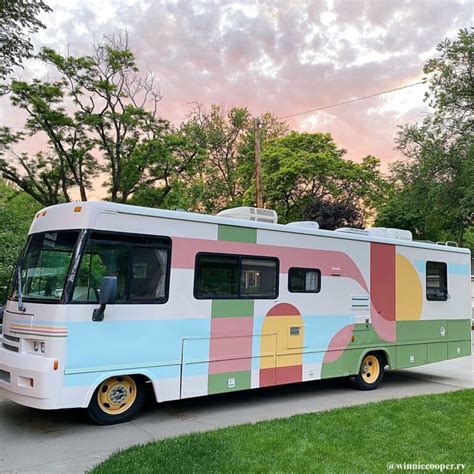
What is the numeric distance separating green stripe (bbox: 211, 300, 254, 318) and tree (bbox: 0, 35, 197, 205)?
50.4 feet

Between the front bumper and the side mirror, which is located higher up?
the side mirror

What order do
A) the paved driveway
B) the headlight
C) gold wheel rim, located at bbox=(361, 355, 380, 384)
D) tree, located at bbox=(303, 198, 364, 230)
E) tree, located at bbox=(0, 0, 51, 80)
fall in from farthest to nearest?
1. tree, located at bbox=(303, 198, 364, 230)
2. tree, located at bbox=(0, 0, 51, 80)
3. gold wheel rim, located at bbox=(361, 355, 380, 384)
4. the headlight
5. the paved driveway

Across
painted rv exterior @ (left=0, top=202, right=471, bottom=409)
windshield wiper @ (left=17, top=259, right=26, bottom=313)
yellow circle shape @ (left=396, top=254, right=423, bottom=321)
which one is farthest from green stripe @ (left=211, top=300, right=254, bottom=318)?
yellow circle shape @ (left=396, top=254, right=423, bottom=321)

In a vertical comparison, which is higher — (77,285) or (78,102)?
(78,102)

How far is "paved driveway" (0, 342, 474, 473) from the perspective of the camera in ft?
15.8

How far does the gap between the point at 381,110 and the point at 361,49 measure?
4726 millimetres

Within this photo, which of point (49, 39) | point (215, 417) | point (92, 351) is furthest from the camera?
point (49, 39)

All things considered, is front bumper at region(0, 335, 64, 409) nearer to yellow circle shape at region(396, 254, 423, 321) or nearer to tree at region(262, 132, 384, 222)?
yellow circle shape at region(396, 254, 423, 321)

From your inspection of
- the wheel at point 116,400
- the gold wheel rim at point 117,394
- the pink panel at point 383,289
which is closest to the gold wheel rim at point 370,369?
the pink panel at point 383,289

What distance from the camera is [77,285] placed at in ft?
18.2

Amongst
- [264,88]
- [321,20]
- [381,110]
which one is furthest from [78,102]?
[381,110]

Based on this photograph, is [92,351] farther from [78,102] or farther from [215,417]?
[78,102]

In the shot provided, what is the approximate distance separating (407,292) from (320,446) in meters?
5.01

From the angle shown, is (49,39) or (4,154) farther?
(4,154)
